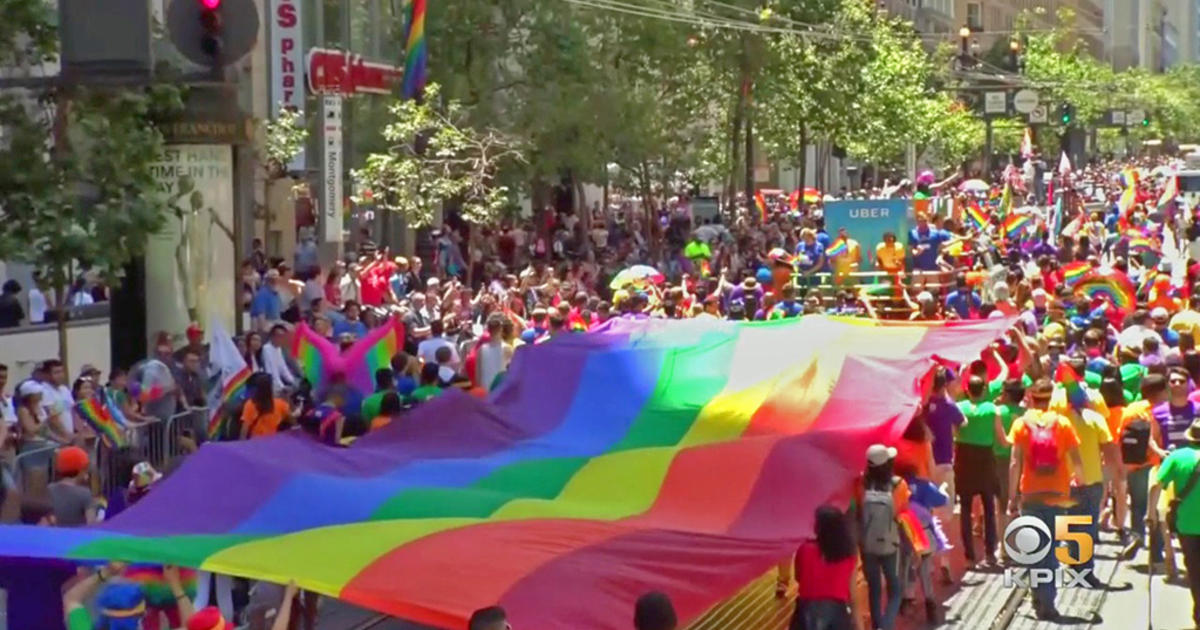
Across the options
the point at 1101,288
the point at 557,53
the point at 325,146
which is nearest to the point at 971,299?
the point at 1101,288

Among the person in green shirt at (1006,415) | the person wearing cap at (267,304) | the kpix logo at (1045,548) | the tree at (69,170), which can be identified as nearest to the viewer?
the kpix logo at (1045,548)

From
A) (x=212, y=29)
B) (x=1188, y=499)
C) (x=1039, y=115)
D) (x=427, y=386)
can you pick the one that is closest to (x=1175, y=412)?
(x=1188, y=499)

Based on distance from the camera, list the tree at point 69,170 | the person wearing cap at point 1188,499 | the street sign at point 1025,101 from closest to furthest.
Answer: the person wearing cap at point 1188,499
the tree at point 69,170
the street sign at point 1025,101

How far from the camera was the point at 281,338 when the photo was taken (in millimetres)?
17766

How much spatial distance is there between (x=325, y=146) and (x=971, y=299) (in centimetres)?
942

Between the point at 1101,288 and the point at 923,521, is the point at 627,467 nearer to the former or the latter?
the point at 923,521

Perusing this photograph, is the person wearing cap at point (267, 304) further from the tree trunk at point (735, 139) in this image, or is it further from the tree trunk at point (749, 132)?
the tree trunk at point (749, 132)

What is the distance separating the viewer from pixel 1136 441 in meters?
14.1

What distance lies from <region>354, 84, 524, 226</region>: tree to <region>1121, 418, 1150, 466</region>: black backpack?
1702 centimetres

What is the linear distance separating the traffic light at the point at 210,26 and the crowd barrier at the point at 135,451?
11.5ft

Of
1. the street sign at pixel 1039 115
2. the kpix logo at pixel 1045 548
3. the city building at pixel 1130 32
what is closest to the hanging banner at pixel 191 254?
the kpix logo at pixel 1045 548

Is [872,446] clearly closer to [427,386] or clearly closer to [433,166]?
[427,386]

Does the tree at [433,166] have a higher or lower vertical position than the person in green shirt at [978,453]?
higher

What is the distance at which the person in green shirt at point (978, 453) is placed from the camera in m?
14.6
